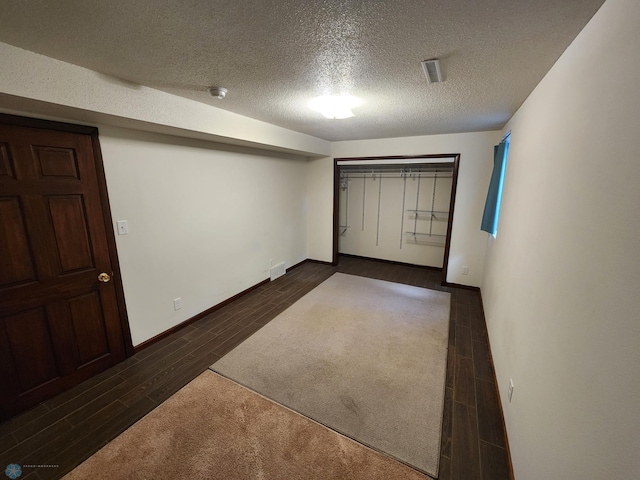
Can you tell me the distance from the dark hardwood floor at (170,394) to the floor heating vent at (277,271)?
112cm

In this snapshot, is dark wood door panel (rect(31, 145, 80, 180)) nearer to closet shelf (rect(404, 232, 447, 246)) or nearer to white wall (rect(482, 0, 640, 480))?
white wall (rect(482, 0, 640, 480))

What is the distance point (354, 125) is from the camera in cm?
325

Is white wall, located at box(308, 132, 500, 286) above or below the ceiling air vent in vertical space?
below

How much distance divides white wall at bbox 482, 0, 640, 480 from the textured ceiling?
300 mm

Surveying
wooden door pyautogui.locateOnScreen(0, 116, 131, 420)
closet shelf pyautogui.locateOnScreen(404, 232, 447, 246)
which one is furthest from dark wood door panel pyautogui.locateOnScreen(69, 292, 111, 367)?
closet shelf pyautogui.locateOnScreen(404, 232, 447, 246)

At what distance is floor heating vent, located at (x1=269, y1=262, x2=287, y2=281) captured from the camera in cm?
438

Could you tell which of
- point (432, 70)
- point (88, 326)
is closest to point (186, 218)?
point (88, 326)

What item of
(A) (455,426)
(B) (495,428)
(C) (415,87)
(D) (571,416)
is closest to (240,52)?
(C) (415,87)

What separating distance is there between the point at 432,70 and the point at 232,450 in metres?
2.72

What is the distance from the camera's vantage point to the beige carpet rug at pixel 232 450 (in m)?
1.46

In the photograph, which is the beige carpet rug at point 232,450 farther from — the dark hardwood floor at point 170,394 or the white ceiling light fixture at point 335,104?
the white ceiling light fixture at point 335,104

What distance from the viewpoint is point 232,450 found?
5.22ft

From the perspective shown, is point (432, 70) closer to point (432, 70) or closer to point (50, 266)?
point (432, 70)

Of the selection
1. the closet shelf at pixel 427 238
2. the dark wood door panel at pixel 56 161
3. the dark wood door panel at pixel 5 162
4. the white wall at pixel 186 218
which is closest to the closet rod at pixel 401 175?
the closet shelf at pixel 427 238
